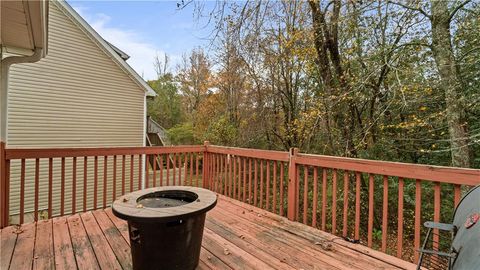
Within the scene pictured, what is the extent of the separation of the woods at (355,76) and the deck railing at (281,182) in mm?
1007

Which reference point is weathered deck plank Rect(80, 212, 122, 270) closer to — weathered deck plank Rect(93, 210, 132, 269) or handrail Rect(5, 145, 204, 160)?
weathered deck plank Rect(93, 210, 132, 269)

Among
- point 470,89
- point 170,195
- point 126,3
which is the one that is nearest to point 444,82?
point 470,89

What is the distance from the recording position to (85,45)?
7305 millimetres

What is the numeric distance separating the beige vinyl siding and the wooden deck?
4.47 metres

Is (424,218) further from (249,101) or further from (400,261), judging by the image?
(249,101)

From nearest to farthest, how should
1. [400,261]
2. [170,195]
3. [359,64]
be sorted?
1. [400,261]
2. [170,195]
3. [359,64]

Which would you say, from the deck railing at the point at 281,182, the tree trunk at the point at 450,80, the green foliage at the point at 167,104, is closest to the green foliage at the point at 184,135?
the green foliage at the point at 167,104

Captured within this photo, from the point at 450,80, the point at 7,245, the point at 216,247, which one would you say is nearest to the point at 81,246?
the point at 7,245

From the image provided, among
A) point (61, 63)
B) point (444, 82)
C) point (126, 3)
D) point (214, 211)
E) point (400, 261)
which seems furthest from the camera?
point (61, 63)

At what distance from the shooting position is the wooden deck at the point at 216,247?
2.15m

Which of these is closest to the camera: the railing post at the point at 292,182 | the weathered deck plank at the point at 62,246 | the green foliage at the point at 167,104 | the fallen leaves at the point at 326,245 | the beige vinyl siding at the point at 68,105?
the weathered deck plank at the point at 62,246

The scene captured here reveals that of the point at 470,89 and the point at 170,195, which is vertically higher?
the point at 470,89

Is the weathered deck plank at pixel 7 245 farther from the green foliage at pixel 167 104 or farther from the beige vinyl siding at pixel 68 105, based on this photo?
the green foliage at pixel 167 104

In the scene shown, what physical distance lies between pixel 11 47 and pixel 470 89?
7007 millimetres
